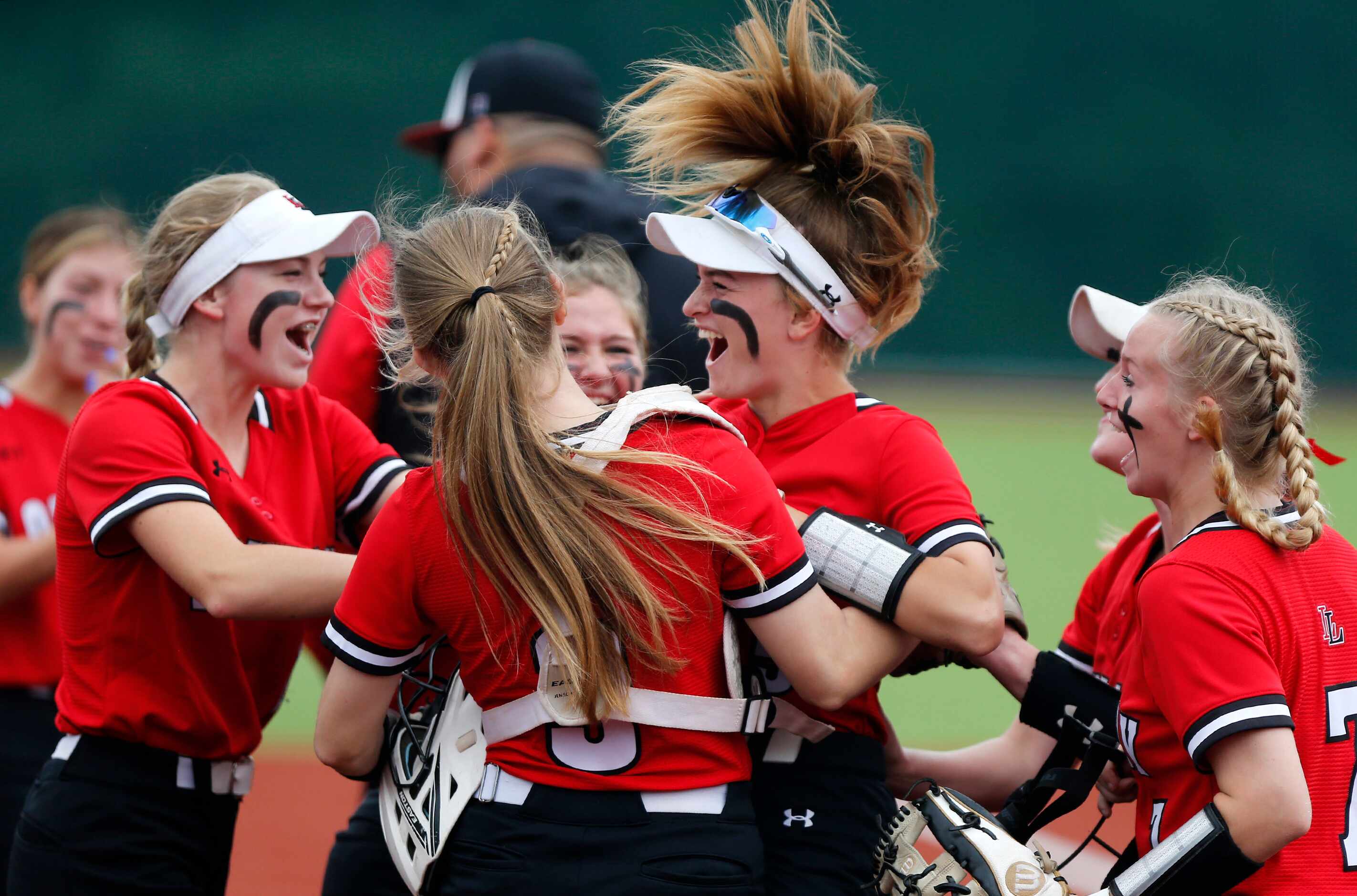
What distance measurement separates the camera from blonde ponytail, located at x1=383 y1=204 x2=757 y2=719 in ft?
6.88

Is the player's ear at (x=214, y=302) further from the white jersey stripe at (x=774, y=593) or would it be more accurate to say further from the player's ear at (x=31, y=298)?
the player's ear at (x=31, y=298)

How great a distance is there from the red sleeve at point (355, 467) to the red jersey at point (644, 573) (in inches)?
34.3

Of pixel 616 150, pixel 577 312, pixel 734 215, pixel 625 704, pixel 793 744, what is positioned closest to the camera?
pixel 625 704

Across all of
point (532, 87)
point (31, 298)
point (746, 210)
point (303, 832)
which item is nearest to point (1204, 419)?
point (746, 210)

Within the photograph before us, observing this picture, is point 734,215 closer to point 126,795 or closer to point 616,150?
point 126,795

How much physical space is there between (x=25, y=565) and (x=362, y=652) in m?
1.81

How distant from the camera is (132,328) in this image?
2.99m

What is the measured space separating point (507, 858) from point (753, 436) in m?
1.07

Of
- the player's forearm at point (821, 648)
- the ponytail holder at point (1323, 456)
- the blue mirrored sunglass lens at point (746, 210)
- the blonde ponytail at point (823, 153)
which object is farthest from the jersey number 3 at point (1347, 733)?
the blue mirrored sunglass lens at point (746, 210)

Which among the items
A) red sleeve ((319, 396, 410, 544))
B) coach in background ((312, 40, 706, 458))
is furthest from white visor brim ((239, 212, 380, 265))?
red sleeve ((319, 396, 410, 544))

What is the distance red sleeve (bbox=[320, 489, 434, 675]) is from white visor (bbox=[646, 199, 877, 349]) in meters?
0.87

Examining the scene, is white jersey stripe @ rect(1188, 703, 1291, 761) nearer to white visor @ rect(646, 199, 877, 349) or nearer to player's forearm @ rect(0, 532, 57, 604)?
white visor @ rect(646, 199, 877, 349)

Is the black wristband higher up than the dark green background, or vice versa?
the black wristband

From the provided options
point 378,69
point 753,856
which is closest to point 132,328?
point 753,856
